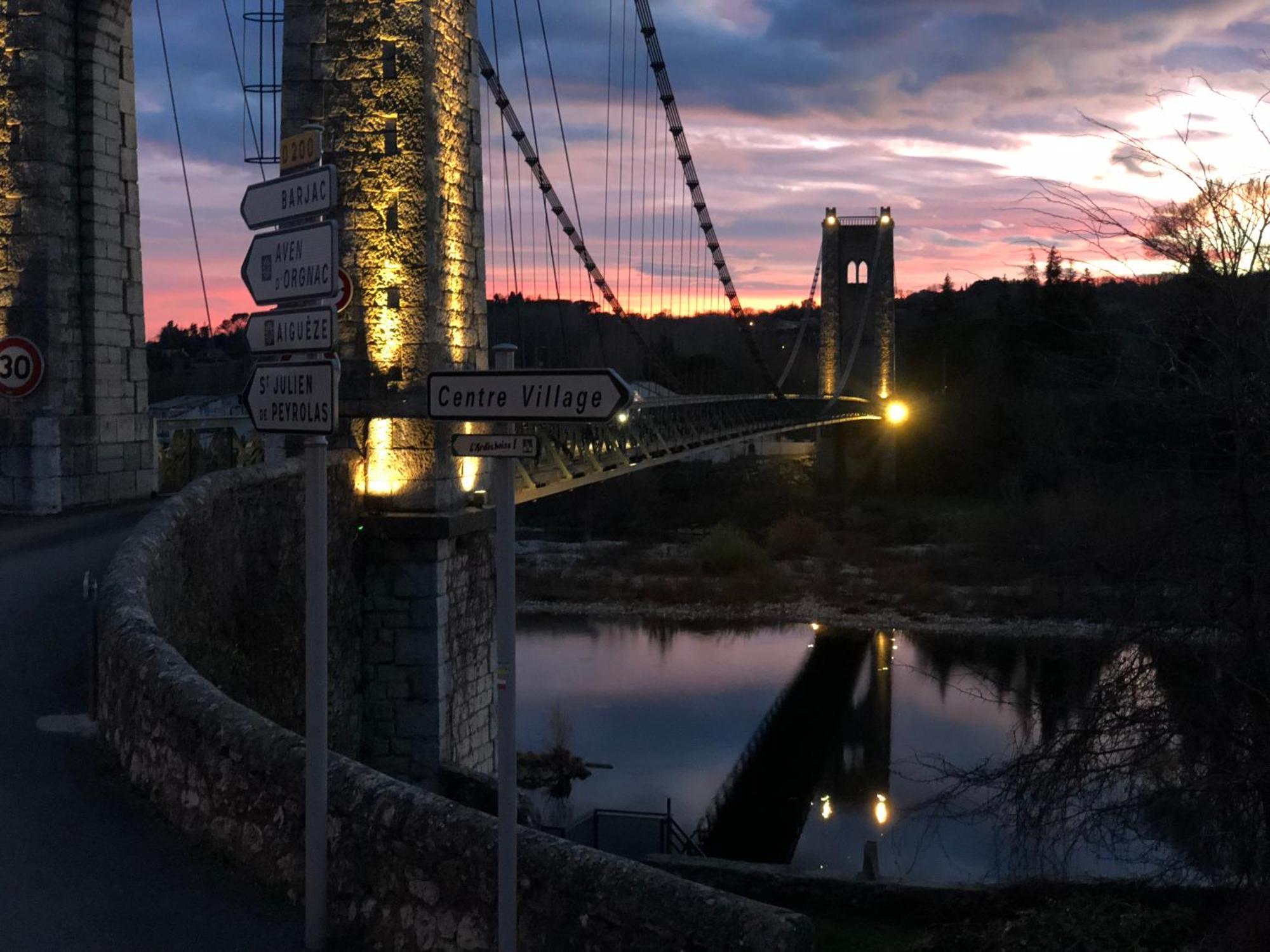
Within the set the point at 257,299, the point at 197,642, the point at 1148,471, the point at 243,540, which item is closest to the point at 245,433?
the point at 243,540

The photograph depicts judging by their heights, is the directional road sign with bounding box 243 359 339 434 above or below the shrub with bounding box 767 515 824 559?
above

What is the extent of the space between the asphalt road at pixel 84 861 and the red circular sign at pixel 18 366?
4852mm

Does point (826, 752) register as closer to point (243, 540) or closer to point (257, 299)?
point (243, 540)

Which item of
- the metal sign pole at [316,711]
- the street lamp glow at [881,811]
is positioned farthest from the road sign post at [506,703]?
the street lamp glow at [881,811]

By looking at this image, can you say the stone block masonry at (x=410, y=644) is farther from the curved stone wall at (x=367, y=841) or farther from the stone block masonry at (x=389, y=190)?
the curved stone wall at (x=367, y=841)

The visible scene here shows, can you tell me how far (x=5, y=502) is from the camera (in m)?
10.4

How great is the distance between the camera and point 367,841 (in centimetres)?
366

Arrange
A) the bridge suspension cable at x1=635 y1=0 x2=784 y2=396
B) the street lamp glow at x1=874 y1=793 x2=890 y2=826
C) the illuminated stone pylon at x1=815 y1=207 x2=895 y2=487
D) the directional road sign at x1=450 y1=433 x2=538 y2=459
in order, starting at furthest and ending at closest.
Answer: the illuminated stone pylon at x1=815 y1=207 x2=895 y2=487, the bridge suspension cable at x1=635 y1=0 x2=784 y2=396, the street lamp glow at x1=874 y1=793 x2=890 y2=826, the directional road sign at x1=450 y1=433 x2=538 y2=459

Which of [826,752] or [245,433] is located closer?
[245,433]

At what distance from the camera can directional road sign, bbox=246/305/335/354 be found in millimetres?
3494

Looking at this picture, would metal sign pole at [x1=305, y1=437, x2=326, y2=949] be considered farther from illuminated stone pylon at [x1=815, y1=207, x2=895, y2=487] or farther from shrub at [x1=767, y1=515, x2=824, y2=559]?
illuminated stone pylon at [x1=815, y1=207, x2=895, y2=487]

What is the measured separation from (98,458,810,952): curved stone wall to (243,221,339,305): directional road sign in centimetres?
144

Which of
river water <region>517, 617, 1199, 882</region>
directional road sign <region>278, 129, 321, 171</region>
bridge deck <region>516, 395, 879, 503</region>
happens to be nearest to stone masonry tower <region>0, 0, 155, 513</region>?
bridge deck <region>516, 395, 879, 503</region>

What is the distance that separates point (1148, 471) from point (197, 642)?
566 cm
